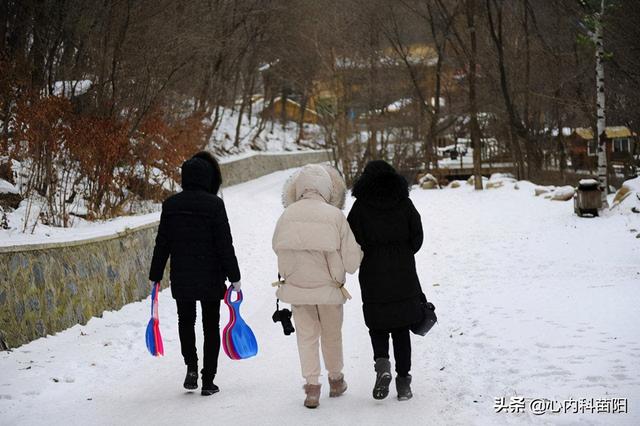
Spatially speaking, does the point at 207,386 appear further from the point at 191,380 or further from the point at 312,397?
the point at 312,397

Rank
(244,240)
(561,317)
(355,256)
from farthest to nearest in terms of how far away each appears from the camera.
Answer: (244,240) → (561,317) → (355,256)

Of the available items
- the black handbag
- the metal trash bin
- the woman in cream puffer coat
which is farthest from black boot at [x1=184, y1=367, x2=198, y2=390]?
the metal trash bin

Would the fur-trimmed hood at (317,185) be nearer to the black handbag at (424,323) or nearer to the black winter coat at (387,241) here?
the black winter coat at (387,241)

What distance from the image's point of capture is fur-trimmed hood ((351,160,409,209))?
19.7ft

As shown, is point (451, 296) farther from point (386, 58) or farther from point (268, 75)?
point (268, 75)

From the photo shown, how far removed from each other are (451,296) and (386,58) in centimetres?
3120

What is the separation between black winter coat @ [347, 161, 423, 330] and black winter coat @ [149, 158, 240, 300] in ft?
3.63

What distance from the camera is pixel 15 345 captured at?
7.72 meters

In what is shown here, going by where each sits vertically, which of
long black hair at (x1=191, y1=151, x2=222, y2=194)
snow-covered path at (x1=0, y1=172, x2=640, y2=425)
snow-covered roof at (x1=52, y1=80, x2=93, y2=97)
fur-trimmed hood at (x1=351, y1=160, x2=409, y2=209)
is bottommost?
snow-covered path at (x1=0, y1=172, x2=640, y2=425)

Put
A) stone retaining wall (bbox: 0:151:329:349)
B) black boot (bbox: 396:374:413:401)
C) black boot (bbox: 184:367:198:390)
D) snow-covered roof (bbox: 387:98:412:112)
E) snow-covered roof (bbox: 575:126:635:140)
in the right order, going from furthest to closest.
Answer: snow-covered roof (bbox: 387:98:412:112) < snow-covered roof (bbox: 575:126:635:140) < stone retaining wall (bbox: 0:151:329:349) < black boot (bbox: 184:367:198:390) < black boot (bbox: 396:374:413:401)

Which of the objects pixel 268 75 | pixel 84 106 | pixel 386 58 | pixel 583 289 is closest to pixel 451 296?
pixel 583 289

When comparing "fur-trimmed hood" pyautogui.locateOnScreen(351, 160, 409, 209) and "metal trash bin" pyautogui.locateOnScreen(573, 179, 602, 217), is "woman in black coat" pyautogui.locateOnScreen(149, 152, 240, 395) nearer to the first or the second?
"fur-trimmed hood" pyautogui.locateOnScreen(351, 160, 409, 209)

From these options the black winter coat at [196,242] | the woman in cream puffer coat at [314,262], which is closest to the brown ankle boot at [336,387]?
the woman in cream puffer coat at [314,262]

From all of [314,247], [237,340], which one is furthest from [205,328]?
[314,247]
